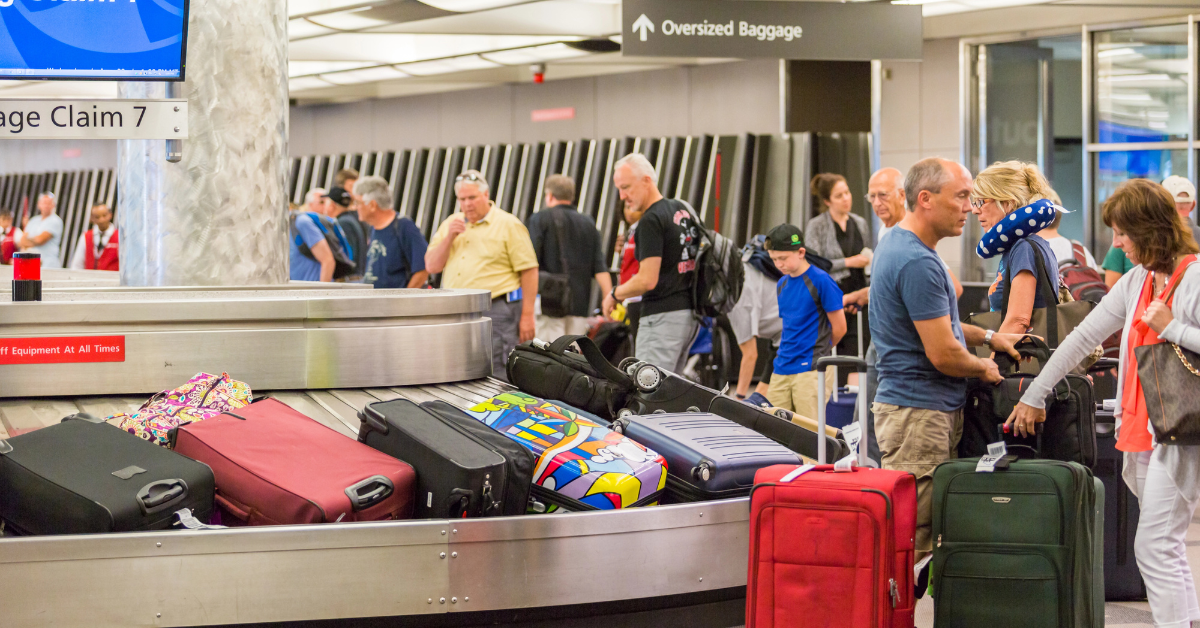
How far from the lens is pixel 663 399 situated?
4.00m

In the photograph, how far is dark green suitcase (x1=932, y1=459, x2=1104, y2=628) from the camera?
2898mm

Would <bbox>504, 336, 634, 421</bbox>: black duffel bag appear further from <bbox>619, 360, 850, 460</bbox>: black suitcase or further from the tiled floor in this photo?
the tiled floor

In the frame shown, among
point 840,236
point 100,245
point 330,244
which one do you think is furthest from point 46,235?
point 840,236

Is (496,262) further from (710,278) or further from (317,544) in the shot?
(317,544)

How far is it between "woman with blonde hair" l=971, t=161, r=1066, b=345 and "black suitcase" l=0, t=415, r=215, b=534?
247 centimetres

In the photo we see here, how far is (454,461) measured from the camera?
2.84 metres

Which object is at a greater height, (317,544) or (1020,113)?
(1020,113)

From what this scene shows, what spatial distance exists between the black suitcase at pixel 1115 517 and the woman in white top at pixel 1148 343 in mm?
628

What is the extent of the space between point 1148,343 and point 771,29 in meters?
4.13

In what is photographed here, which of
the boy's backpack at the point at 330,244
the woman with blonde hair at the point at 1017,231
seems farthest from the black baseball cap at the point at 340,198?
the woman with blonde hair at the point at 1017,231

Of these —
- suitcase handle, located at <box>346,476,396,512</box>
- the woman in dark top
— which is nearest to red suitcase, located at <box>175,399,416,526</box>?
suitcase handle, located at <box>346,476,396,512</box>

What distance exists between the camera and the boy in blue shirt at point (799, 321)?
5.83 m

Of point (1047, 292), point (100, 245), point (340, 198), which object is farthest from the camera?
point (100, 245)

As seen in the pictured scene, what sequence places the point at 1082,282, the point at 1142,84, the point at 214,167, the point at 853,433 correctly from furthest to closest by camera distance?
the point at 1142,84
the point at 1082,282
the point at 214,167
the point at 853,433
